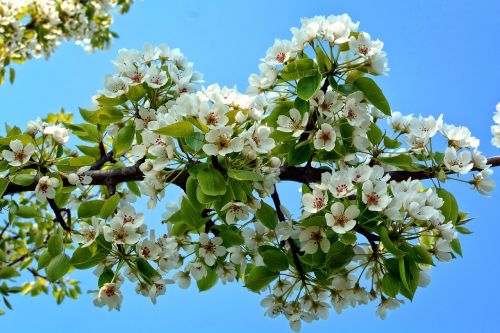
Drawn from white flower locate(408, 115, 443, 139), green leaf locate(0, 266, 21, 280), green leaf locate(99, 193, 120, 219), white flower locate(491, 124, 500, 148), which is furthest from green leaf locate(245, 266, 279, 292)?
green leaf locate(0, 266, 21, 280)

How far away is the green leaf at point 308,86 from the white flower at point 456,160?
597 mm

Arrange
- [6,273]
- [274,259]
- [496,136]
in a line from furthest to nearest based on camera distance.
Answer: [6,273] → [496,136] → [274,259]

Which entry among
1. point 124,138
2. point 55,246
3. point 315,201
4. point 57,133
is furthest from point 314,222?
point 57,133

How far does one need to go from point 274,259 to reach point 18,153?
3.80 ft

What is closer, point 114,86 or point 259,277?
point 259,277

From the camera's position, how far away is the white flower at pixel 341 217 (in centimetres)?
194

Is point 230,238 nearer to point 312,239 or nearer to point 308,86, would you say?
point 312,239

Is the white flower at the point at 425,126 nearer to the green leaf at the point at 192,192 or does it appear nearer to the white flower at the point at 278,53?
the white flower at the point at 278,53

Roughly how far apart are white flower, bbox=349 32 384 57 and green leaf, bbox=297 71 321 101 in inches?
7.2

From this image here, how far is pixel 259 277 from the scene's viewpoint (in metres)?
2.35

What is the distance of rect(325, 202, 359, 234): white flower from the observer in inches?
76.3

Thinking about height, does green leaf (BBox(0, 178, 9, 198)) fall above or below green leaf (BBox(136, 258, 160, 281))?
above

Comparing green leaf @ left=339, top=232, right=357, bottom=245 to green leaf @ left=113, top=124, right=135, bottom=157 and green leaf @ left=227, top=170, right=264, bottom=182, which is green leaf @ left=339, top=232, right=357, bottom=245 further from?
green leaf @ left=113, top=124, right=135, bottom=157

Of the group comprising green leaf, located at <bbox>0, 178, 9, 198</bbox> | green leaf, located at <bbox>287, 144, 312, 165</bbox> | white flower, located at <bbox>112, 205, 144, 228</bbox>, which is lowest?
white flower, located at <bbox>112, 205, 144, 228</bbox>
